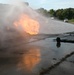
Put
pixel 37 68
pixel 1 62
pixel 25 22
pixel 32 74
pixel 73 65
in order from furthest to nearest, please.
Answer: pixel 25 22 < pixel 1 62 < pixel 73 65 < pixel 37 68 < pixel 32 74

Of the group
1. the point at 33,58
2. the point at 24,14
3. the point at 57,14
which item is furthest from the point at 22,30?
the point at 57,14

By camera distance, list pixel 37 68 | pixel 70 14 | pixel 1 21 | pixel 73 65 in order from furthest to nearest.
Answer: pixel 70 14
pixel 1 21
pixel 73 65
pixel 37 68

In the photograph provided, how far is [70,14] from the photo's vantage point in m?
107

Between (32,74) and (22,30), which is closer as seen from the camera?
(32,74)

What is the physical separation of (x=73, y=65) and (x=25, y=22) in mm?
18417

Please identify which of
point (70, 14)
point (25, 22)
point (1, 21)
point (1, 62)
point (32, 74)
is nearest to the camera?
point (32, 74)

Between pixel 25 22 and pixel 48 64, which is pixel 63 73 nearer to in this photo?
pixel 48 64

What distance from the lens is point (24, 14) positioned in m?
28.4

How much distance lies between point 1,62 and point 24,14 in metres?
18.4

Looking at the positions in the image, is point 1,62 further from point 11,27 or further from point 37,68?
point 11,27

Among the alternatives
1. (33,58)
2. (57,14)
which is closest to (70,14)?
(57,14)

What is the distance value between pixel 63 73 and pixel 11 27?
733 inches

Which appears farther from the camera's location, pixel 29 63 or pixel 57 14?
pixel 57 14

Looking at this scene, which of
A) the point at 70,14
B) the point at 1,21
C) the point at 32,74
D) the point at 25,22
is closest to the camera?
the point at 32,74
